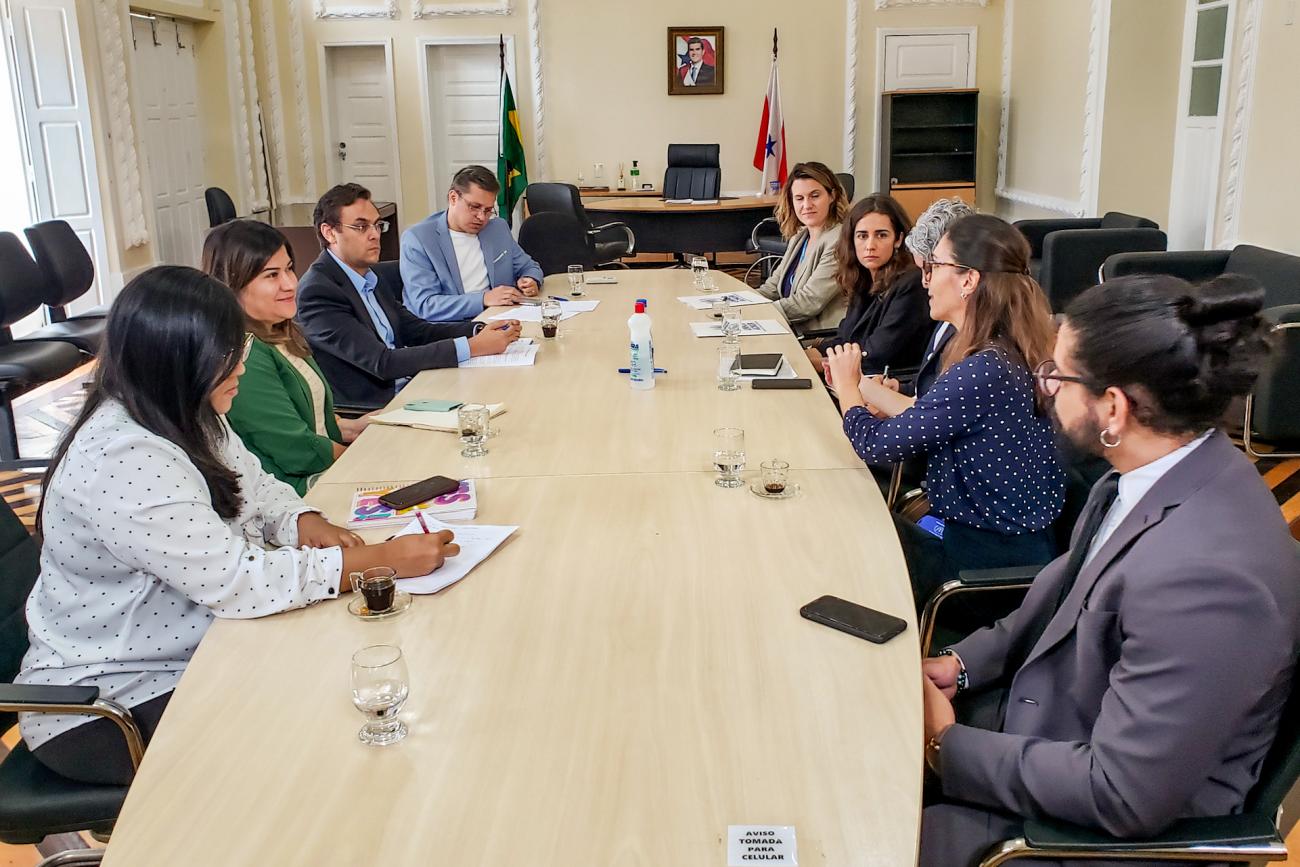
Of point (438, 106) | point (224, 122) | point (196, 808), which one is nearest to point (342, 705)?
point (196, 808)

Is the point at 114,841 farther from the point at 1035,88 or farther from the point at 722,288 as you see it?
the point at 1035,88

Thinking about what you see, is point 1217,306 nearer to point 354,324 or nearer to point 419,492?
point 419,492

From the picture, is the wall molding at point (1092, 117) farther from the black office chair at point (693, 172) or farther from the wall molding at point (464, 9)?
the wall molding at point (464, 9)

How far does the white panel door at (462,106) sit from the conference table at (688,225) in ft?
6.32

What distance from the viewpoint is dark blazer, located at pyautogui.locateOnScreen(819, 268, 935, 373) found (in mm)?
3752

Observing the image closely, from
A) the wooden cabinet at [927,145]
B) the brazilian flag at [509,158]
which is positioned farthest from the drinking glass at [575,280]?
the wooden cabinet at [927,145]

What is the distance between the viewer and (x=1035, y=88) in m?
8.82

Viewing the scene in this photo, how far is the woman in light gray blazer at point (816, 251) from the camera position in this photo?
4.49 meters

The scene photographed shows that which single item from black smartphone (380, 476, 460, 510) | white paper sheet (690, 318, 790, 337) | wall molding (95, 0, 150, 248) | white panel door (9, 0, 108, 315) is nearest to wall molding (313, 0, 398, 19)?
wall molding (95, 0, 150, 248)

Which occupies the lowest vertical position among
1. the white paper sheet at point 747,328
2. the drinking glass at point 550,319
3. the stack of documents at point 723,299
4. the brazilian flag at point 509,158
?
the white paper sheet at point 747,328

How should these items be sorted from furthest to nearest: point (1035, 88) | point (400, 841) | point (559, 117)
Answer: point (559, 117), point (1035, 88), point (400, 841)

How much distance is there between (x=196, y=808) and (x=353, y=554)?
0.63 meters

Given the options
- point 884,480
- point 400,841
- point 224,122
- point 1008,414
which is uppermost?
point 224,122

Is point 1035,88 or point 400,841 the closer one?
point 400,841
